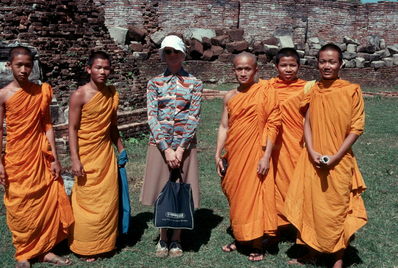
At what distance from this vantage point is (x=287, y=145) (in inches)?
158

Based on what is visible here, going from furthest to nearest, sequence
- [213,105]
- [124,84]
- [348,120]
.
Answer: [213,105], [124,84], [348,120]

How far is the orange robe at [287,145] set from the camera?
3.97m

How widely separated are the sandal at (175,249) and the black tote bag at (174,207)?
29 cm

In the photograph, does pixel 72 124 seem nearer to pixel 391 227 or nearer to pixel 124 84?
pixel 391 227

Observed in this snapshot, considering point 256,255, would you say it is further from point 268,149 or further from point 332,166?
point 332,166

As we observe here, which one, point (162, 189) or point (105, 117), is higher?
point (105, 117)

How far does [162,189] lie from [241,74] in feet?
4.07

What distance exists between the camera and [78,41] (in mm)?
9078

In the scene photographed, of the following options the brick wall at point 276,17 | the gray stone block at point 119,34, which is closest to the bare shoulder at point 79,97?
the gray stone block at point 119,34

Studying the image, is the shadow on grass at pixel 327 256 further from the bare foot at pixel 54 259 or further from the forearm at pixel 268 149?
the bare foot at pixel 54 259

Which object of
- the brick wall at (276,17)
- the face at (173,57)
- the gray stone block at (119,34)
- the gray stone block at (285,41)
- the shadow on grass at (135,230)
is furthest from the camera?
the brick wall at (276,17)

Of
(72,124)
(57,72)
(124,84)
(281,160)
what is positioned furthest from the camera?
(124,84)

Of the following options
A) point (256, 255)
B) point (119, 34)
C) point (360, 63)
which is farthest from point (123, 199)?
point (360, 63)

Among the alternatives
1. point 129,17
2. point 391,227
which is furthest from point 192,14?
point 391,227
